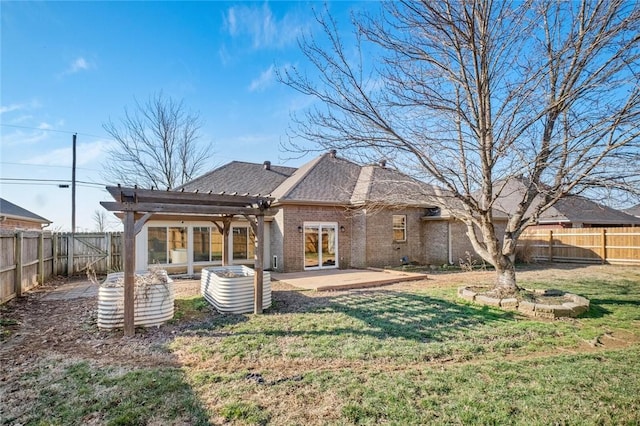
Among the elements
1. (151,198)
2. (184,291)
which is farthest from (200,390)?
(184,291)

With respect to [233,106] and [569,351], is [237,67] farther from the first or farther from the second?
[569,351]

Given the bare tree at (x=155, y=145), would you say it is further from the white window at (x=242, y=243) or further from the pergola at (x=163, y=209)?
the pergola at (x=163, y=209)

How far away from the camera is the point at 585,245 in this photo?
17125mm

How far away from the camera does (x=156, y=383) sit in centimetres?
390

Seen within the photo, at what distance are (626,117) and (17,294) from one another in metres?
15.2

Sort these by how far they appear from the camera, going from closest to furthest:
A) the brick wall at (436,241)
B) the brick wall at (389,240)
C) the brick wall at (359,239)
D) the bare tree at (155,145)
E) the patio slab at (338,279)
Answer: the patio slab at (338,279) < the brick wall at (359,239) < the brick wall at (389,240) < the brick wall at (436,241) < the bare tree at (155,145)

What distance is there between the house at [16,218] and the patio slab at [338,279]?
42.4 feet

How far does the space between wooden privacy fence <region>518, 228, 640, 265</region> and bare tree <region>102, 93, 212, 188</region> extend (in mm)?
22277

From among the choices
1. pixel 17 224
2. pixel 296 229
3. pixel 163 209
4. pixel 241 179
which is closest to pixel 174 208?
pixel 163 209

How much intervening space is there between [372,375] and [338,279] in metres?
7.32

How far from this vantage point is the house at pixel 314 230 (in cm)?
1326

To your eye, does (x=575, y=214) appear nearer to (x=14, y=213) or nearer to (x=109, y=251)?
(x=109, y=251)

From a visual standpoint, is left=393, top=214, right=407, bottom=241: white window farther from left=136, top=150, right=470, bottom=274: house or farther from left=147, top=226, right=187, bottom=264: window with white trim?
left=147, top=226, right=187, bottom=264: window with white trim

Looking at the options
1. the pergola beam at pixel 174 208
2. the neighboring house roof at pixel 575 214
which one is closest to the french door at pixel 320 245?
the pergola beam at pixel 174 208
